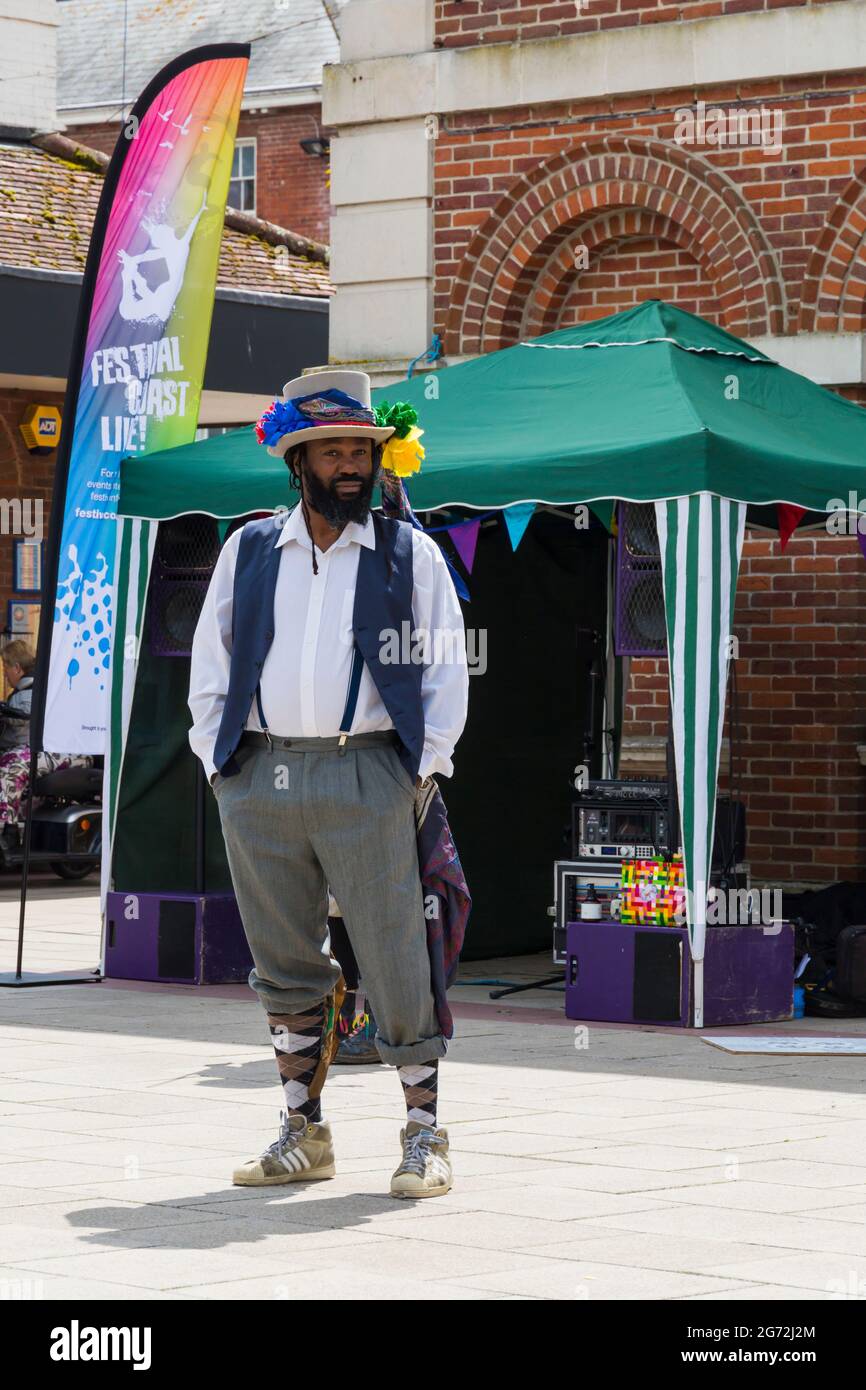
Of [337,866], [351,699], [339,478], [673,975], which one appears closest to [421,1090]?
[337,866]

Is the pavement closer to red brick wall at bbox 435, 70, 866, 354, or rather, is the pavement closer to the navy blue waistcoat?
the navy blue waistcoat

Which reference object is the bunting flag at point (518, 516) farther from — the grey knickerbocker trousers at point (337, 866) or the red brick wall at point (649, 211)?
the grey knickerbocker trousers at point (337, 866)

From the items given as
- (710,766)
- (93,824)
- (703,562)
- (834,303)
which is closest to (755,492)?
(703,562)

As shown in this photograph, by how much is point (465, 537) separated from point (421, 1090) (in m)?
4.41

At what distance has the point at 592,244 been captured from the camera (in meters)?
13.1

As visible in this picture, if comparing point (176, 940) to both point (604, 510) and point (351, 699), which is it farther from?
point (351, 699)

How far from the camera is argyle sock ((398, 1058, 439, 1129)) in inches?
240

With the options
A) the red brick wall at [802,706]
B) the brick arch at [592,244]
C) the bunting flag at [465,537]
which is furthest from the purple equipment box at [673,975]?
the brick arch at [592,244]

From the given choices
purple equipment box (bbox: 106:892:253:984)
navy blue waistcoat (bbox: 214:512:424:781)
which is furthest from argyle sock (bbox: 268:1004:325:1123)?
purple equipment box (bbox: 106:892:253:984)

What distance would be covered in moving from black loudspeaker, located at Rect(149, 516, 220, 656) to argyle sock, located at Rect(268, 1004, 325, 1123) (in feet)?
16.9

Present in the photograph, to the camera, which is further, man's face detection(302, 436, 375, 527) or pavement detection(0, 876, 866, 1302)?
man's face detection(302, 436, 375, 527)

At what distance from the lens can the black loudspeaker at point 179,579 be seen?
36.8 ft

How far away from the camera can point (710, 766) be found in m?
9.53

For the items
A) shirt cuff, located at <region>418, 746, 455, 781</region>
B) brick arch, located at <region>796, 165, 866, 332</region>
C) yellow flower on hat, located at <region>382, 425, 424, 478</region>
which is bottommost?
shirt cuff, located at <region>418, 746, 455, 781</region>
